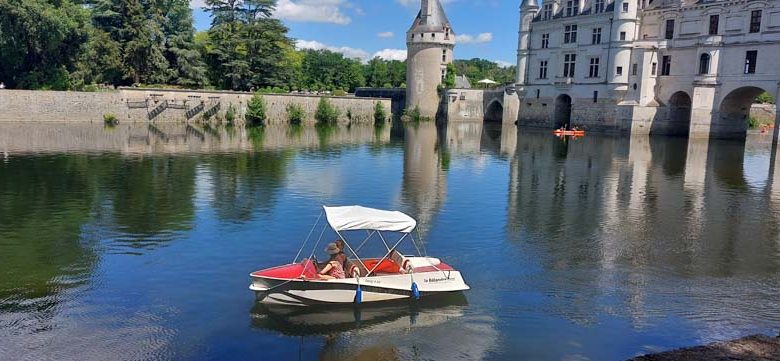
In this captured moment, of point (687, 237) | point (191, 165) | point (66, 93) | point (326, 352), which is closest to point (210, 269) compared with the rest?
point (326, 352)

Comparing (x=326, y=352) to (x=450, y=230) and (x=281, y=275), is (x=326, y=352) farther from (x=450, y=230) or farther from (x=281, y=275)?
(x=450, y=230)

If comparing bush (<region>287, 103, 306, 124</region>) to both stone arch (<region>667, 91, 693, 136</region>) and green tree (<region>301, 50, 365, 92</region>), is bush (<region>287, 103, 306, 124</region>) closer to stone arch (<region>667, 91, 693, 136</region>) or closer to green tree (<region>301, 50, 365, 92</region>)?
green tree (<region>301, 50, 365, 92</region>)

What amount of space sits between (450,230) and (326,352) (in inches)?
366

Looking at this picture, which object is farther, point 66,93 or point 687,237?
point 66,93

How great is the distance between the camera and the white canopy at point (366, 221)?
43.9 ft

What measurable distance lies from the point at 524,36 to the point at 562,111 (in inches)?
430

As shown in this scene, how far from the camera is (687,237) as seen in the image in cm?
1928

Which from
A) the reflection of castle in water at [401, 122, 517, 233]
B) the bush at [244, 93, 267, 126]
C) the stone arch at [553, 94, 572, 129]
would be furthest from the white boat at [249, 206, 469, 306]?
the stone arch at [553, 94, 572, 129]

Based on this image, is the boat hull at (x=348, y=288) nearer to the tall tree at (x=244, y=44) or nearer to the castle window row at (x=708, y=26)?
the castle window row at (x=708, y=26)

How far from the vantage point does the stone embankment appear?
175 ft

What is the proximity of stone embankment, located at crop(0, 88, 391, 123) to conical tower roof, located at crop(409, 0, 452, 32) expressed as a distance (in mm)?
20368

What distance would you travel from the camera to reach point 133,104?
5878 centimetres

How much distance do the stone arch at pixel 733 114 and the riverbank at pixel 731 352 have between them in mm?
53308

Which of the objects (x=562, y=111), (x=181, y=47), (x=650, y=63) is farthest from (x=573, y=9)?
(x=181, y=47)
